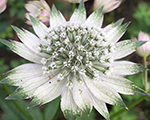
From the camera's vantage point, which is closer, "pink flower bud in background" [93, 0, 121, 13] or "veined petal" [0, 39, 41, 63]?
"veined petal" [0, 39, 41, 63]

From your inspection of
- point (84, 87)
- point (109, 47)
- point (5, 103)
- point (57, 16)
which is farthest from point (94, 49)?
point (5, 103)

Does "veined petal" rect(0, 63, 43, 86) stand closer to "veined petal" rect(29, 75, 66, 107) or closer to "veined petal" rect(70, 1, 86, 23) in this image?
"veined petal" rect(29, 75, 66, 107)

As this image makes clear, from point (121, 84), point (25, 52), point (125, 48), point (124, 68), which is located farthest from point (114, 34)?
point (25, 52)

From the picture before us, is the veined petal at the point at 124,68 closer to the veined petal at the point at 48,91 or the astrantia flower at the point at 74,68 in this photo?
the astrantia flower at the point at 74,68

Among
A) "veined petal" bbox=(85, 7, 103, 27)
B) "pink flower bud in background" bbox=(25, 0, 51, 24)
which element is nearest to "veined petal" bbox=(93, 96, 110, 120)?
"veined petal" bbox=(85, 7, 103, 27)

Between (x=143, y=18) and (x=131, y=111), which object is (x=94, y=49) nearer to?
(x=131, y=111)
